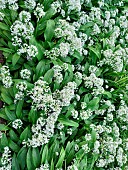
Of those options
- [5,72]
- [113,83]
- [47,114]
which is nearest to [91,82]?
[113,83]

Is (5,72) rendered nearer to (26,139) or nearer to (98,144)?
(26,139)

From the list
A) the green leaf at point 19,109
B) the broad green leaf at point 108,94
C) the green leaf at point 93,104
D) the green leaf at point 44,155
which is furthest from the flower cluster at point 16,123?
the broad green leaf at point 108,94

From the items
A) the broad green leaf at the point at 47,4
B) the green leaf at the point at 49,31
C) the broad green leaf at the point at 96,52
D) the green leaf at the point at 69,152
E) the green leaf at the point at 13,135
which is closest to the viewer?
the green leaf at the point at 13,135

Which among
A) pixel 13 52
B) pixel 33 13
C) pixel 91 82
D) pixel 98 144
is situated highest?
pixel 33 13

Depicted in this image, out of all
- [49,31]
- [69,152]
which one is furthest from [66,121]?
[49,31]

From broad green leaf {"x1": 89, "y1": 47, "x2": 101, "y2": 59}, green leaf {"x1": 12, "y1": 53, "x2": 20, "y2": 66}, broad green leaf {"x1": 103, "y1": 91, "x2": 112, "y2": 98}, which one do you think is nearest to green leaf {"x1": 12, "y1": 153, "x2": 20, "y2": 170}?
green leaf {"x1": 12, "y1": 53, "x2": 20, "y2": 66}

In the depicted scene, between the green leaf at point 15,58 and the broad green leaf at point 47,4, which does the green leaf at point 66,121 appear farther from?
the broad green leaf at point 47,4

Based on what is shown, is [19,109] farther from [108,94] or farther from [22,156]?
[108,94]

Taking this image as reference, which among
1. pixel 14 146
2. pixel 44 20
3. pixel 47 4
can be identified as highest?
pixel 47 4
